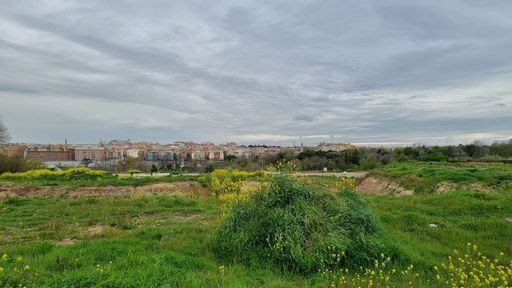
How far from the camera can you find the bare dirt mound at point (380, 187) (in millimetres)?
18719

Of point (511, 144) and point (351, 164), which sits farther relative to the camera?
point (351, 164)

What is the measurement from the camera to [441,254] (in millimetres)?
5938

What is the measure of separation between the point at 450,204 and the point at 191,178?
17588 millimetres

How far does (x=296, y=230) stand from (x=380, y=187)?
18.3 meters

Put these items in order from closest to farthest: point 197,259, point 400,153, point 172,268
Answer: point 172,268, point 197,259, point 400,153

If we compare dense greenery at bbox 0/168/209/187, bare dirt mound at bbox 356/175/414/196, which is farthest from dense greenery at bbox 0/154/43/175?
bare dirt mound at bbox 356/175/414/196

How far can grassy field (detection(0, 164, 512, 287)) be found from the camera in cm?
439

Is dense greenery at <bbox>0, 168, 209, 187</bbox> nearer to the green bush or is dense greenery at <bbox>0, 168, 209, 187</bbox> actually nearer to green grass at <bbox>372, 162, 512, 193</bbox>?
the green bush

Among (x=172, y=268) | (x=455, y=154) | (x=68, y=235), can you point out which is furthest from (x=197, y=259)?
(x=455, y=154)

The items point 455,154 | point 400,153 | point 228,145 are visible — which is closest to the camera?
point 455,154

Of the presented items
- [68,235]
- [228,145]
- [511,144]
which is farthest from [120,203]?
[228,145]

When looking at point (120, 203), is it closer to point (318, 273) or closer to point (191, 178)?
point (318, 273)

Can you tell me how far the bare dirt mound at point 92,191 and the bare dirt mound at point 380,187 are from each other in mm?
11382

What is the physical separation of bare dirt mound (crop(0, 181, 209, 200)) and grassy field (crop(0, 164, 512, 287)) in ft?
17.3
